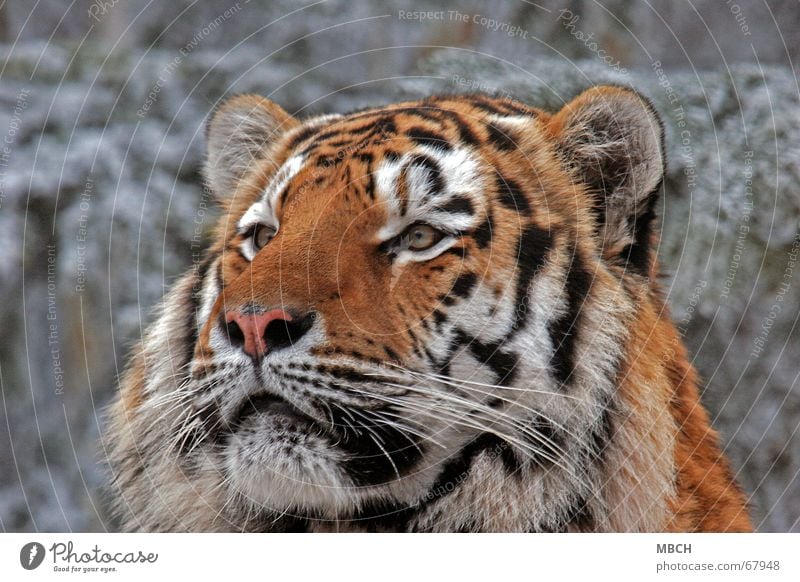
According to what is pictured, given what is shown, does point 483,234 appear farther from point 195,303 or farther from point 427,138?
point 195,303

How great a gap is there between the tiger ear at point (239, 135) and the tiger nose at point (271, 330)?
0.69 meters

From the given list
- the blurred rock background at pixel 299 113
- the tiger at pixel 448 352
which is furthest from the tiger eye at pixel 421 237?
the blurred rock background at pixel 299 113

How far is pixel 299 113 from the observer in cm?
222

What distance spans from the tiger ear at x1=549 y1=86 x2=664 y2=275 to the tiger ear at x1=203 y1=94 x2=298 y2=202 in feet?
2.47

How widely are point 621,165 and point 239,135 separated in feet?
3.18

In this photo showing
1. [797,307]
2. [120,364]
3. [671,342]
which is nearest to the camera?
[671,342]

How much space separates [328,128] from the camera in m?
2.05

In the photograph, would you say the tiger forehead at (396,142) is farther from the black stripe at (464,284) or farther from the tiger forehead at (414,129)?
the black stripe at (464,284)

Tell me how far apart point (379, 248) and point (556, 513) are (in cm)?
67

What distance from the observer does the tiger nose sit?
1559 millimetres

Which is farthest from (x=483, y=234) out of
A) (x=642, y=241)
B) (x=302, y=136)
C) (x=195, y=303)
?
(x=195, y=303)
